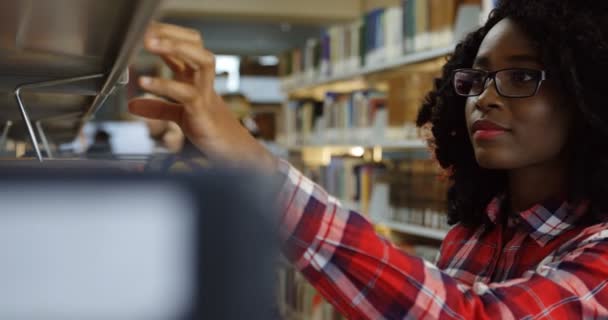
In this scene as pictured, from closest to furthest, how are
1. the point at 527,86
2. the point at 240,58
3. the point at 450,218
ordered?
the point at 527,86 → the point at 450,218 → the point at 240,58

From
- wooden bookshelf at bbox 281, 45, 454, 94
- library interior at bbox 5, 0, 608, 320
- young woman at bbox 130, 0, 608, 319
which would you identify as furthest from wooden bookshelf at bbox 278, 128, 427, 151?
library interior at bbox 5, 0, 608, 320

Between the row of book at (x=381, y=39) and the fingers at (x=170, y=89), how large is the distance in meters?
2.60

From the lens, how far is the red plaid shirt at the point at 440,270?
565mm

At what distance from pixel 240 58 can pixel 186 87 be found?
8775 millimetres

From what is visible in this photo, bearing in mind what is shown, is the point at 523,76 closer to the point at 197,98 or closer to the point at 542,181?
the point at 542,181

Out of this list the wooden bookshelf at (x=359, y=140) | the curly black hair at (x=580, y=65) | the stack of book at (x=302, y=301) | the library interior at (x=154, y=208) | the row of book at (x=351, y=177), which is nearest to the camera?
the library interior at (x=154, y=208)

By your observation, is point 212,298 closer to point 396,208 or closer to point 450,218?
point 450,218

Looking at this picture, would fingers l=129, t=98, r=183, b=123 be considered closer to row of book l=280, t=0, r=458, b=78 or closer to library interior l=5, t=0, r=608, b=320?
library interior l=5, t=0, r=608, b=320

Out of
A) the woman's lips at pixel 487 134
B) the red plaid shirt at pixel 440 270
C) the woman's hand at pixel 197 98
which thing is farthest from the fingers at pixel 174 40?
the woman's lips at pixel 487 134

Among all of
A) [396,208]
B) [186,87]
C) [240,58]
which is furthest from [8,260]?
[240,58]

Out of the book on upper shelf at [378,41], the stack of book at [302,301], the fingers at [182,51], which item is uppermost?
the book on upper shelf at [378,41]

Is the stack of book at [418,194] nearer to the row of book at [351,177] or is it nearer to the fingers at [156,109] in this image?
the row of book at [351,177]

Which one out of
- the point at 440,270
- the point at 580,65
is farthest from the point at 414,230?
the point at 440,270

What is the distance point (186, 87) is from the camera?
552mm
